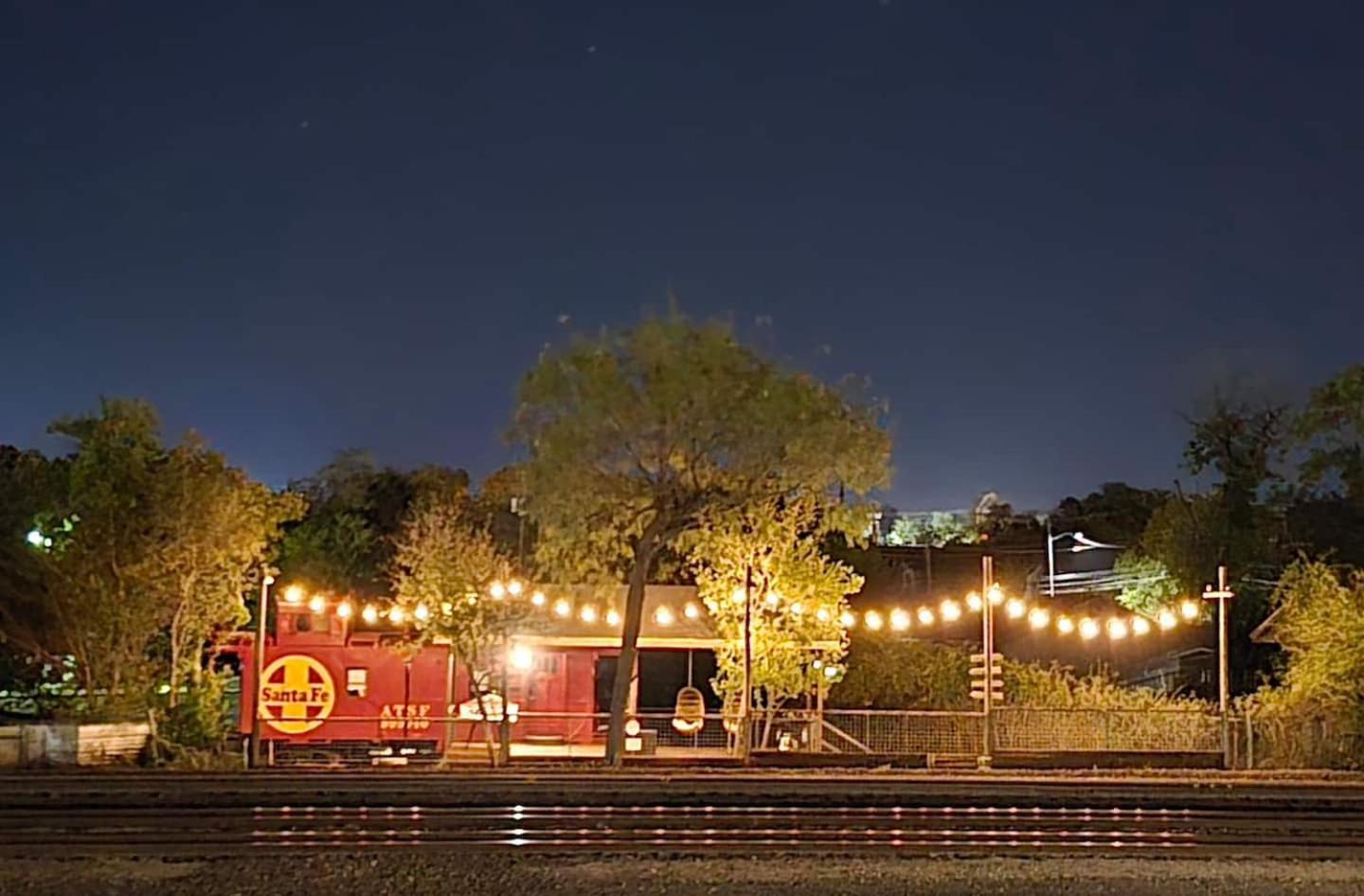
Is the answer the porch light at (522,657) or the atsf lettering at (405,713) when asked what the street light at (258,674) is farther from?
the porch light at (522,657)

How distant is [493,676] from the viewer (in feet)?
118

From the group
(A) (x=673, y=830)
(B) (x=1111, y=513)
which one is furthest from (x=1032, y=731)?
(B) (x=1111, y=513)

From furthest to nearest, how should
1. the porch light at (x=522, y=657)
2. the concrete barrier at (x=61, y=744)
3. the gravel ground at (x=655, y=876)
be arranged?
the porch light at (x=522, y=657), the concrete barrier at (x=61, y=744), the gravel ground at (x=655, y=876)

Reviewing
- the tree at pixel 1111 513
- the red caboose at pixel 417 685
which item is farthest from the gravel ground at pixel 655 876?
the tree at pixel 1111 513

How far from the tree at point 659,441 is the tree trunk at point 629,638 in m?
0.03

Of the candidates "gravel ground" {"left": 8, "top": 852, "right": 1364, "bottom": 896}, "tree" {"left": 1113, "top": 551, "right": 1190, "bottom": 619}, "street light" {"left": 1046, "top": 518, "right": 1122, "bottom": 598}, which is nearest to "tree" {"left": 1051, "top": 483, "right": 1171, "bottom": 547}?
"street light" {"left": 1046, "top": 518, "right": 1122, "bottom": 598}

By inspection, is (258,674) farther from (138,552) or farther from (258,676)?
(138,552)

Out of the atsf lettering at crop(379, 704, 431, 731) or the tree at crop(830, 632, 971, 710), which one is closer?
the atsf lettering at crop(379, 704, 431, 731)

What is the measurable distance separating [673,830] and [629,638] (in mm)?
15485

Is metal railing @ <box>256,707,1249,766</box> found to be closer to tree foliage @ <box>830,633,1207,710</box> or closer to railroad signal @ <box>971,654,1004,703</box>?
railroad signal @ <box>971,654,1004,703</box>

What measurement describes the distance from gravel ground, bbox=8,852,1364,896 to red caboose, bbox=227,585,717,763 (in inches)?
686

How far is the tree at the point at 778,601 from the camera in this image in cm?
3791

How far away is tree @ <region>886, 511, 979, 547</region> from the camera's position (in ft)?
321

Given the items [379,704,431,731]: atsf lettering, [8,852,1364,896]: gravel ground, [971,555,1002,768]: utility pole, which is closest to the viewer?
[8,852,1364,896]: gravel ground
